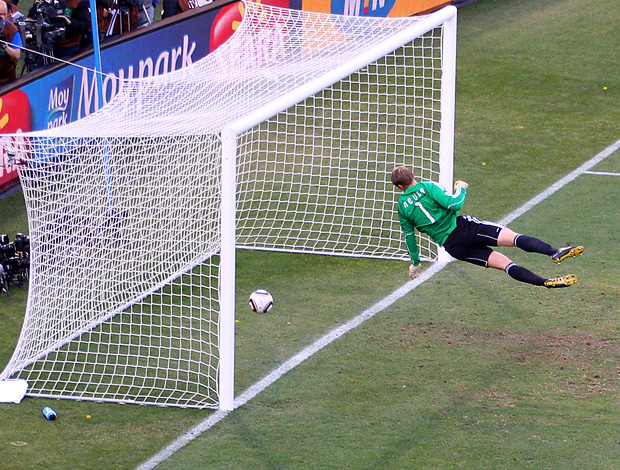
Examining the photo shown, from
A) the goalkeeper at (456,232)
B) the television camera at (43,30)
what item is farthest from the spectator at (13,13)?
the goalkeeper at (456,232)

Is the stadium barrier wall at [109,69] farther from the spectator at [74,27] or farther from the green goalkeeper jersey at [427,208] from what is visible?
the green goalkeeper jersey at [427,208]

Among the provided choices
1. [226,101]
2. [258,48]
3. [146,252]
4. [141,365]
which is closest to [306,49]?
[258,48]

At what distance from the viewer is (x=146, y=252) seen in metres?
9.32

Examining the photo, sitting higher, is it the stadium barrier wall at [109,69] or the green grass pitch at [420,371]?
the stadium barrier wall at [109,69]

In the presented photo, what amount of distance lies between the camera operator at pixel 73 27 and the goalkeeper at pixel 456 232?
6.31 m

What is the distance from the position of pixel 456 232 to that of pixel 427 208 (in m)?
0.40

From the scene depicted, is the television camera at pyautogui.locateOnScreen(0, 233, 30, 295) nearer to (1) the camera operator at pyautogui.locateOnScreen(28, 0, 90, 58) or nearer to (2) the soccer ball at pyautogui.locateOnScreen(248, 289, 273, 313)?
(2) the soccer ball at pyautogui.locateOnScreen(248, 289, 273, 313)

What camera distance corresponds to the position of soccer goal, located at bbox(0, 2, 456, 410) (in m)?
8.50

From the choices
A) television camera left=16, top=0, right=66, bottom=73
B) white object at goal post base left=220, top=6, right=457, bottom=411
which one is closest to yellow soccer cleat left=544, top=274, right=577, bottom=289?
white object at goal post base left=220, top=6, right=457, bottom=411

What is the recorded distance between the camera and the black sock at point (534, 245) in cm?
881

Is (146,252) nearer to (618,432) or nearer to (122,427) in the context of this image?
(122,427)

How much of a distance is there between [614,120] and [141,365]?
28.1ft

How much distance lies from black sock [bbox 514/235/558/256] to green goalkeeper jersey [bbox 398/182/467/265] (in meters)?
0.57

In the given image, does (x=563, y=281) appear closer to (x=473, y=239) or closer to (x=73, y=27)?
(x=473, y=239)
